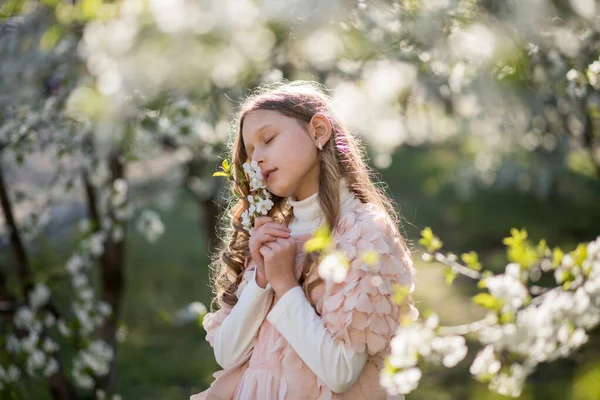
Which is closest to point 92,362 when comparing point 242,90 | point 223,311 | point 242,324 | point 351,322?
point 242,90

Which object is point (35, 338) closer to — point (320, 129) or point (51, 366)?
point (51, 366)

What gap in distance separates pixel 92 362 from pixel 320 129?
6.09 feet

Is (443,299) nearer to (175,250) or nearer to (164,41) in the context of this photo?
(175,250)

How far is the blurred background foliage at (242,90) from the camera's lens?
1.87m

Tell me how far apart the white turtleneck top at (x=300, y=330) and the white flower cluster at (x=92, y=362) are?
1.59m

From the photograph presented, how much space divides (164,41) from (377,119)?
2359 millimetres

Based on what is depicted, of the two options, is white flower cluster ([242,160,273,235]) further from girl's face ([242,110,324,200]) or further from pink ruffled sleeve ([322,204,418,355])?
pink ruffled sleeve ([322,204,418,355])

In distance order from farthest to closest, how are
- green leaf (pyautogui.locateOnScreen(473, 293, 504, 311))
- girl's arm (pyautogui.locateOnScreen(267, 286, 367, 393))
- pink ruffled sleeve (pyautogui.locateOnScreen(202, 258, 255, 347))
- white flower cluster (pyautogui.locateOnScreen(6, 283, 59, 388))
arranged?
white flower cluster (pyautogui.locateOnScreen(6, 283, 59, 388)), pink ruffled sleeve (pyautogui.locateOnScreen(202, 258, 255, 347)), girl's arm (pyautogui.locateOnScreen(267, 286, 367, 393)), green leaf (pyautogui.locateOnScreen(473, 293, 504, 311))

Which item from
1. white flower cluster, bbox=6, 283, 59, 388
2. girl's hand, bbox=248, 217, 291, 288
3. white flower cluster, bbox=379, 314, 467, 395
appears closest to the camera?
white flower cluster, bbox=379, 314, 467, 395

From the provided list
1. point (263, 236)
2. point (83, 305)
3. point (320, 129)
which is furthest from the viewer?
point (83, 305)

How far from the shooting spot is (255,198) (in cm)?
171

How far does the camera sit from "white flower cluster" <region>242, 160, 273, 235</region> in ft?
5.51

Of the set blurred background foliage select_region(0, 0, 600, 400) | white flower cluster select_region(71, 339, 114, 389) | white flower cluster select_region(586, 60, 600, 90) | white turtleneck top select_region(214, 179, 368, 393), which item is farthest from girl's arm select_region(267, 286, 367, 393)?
white flower cluster select_region(71, 339, 114, 389)

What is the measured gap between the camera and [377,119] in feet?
13.6
